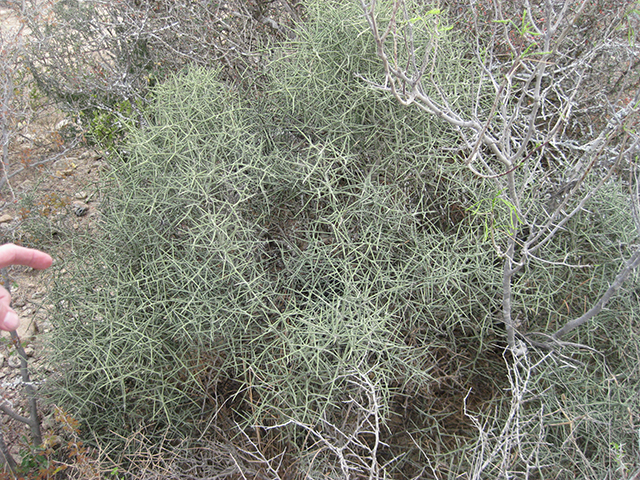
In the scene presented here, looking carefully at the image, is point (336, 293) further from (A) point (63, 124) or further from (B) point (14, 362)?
(A) point (63, 124)

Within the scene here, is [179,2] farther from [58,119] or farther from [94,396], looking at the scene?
[94,396]

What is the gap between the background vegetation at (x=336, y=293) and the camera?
168 cm

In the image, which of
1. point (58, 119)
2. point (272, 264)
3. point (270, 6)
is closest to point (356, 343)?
point (272, 264)

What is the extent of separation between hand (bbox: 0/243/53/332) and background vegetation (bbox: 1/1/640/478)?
643 millimetres

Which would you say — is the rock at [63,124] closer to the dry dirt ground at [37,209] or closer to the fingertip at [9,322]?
the dry dirt ground at [37,209]

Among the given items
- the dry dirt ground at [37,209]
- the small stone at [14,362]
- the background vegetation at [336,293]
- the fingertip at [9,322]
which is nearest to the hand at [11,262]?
the fingertip at [9,322]

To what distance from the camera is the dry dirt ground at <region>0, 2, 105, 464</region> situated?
225 cm

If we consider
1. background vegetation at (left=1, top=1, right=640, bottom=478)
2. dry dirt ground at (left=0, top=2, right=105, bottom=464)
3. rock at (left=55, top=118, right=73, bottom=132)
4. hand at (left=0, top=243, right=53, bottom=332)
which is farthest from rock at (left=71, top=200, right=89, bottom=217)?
hand at (left=0, top=243, right=53, bottom=332)

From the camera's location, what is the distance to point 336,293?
5.61ft

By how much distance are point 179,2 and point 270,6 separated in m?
0.55

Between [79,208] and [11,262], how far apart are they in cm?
241

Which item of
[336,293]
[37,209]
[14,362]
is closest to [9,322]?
[336,293]

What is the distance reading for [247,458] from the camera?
6.00 ft

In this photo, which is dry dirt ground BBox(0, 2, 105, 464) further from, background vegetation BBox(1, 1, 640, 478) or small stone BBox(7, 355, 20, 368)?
background vegetation BBox(1, 1, 640, 478)
